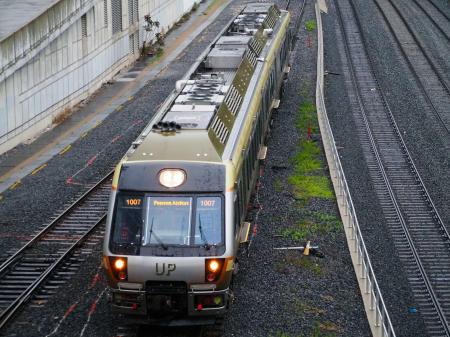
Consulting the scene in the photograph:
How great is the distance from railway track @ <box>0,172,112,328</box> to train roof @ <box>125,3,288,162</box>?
3.81 m

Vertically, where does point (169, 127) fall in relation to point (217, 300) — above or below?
above

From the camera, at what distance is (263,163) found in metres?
26.7

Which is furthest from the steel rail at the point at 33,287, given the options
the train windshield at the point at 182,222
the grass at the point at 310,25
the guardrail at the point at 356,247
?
the grass at the point at 310,25

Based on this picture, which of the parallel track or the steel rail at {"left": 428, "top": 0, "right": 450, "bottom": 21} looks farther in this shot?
the steel rail at {"left": 428, "top": 0, "right": 450, "bottom": 21}

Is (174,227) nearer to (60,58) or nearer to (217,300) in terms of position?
(217,300)

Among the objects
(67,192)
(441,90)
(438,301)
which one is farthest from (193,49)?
(438,301)

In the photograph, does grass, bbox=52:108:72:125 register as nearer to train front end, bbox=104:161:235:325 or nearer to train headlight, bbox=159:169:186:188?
train front end, bbox=104:161:235:325

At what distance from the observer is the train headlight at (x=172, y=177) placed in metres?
15.9

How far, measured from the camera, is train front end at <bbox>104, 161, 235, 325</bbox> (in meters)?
15.4

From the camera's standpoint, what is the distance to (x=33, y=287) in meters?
18.0

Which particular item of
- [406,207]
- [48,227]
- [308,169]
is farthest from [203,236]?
[308,169]

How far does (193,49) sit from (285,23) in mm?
10507

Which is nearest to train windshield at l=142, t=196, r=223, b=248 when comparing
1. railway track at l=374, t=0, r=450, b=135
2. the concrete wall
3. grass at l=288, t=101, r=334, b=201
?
grass at l=288, t=101, r=334, b=201

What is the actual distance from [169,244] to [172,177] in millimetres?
1289
